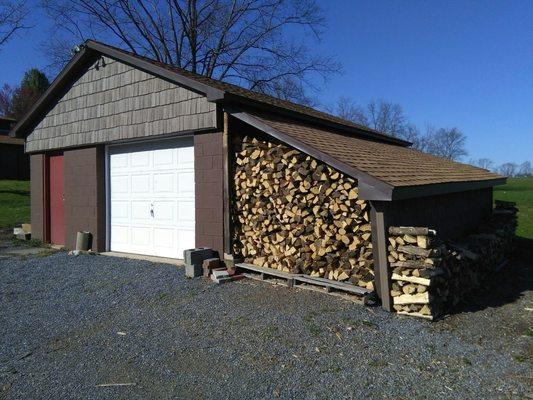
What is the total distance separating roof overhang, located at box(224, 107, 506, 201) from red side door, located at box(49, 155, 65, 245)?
20.0 feet

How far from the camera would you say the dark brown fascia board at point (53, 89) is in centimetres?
1008

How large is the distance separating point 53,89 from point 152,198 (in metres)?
4.07

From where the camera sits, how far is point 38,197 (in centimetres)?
1178

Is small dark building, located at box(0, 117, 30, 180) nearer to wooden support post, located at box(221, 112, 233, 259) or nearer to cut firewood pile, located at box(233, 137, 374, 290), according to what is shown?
wooden support post, located at box(221, 112, 233, 259)

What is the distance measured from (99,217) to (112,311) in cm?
463

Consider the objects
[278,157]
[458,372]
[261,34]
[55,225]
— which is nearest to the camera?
[458,372]

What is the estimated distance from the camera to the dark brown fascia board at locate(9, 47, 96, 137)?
10078 mm

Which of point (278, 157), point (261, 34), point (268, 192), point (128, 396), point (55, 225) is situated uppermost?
point (261, 34)

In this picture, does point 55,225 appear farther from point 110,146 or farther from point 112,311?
point 112,311

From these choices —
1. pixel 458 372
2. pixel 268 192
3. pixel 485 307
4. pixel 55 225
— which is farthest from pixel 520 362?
pixel 55 225

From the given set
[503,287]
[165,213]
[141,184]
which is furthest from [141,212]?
[503,287]

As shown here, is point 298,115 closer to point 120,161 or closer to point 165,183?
point 165,183

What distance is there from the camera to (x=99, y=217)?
32.7 feet

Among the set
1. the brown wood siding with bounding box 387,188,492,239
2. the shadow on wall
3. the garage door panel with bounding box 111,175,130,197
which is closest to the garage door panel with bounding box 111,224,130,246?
the garage door panel with bounding box 111,175,130,197
